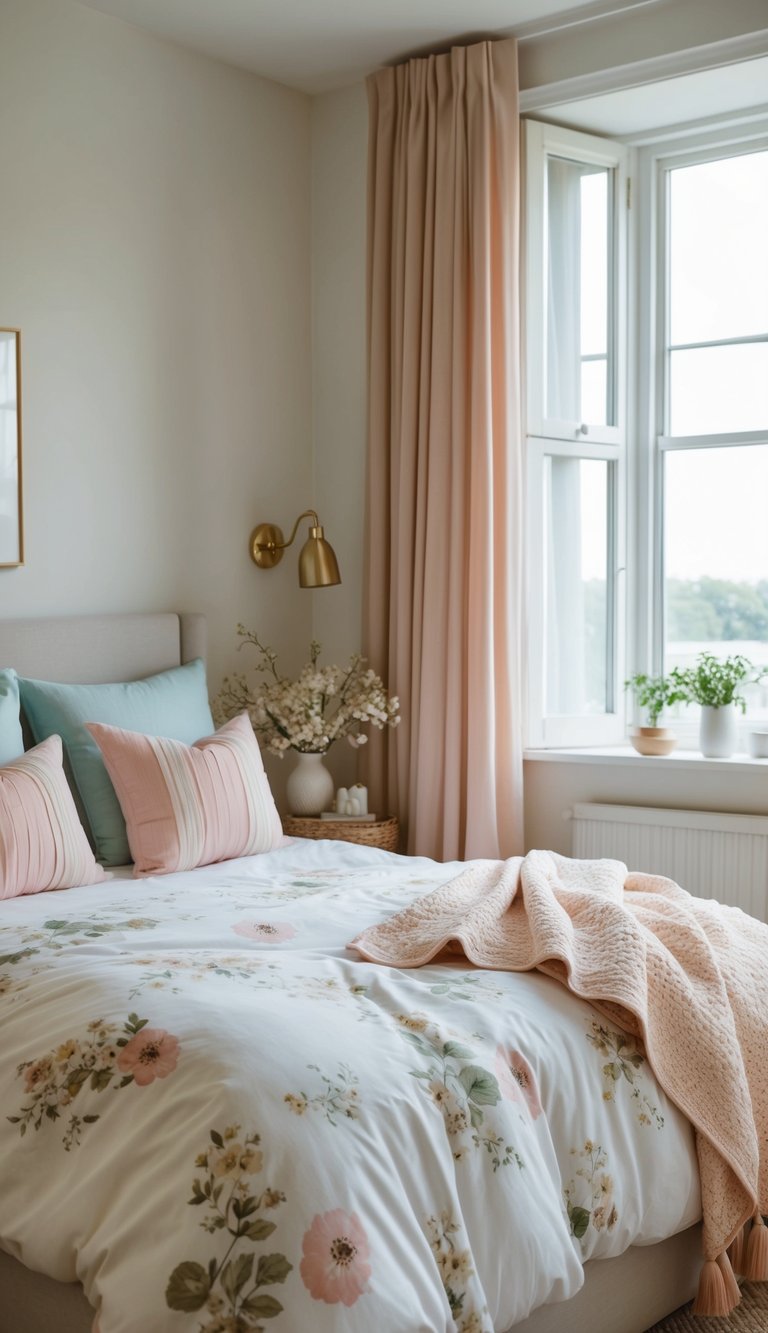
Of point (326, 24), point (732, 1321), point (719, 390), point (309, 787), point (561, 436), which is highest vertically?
point (326, 24)

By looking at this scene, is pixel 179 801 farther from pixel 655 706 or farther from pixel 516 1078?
pixel 655 706

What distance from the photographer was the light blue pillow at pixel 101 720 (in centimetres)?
307

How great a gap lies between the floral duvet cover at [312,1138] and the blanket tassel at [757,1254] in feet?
0.47

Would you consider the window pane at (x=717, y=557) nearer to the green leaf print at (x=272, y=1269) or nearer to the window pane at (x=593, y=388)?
the window pane at (x=593, y=388)

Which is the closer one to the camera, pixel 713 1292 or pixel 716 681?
pixel 713 1292

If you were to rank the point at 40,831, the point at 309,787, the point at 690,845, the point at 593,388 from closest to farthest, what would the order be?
the point at 40,831
the point at 690,845
the point at 309,787
the point at 593,388

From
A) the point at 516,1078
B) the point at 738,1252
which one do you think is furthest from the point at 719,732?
the point at 516,1078

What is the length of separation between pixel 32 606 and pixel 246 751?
0.69 metres

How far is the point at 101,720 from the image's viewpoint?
10.5 ft

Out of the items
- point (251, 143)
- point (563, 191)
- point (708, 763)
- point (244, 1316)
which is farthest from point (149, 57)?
point (244, 1316)

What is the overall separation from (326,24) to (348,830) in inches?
91.1

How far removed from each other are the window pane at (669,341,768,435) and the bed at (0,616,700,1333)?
8.01 ft

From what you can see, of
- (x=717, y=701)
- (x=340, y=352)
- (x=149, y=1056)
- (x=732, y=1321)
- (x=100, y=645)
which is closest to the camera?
(x=149, y=1056)

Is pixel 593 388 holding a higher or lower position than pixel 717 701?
higher
